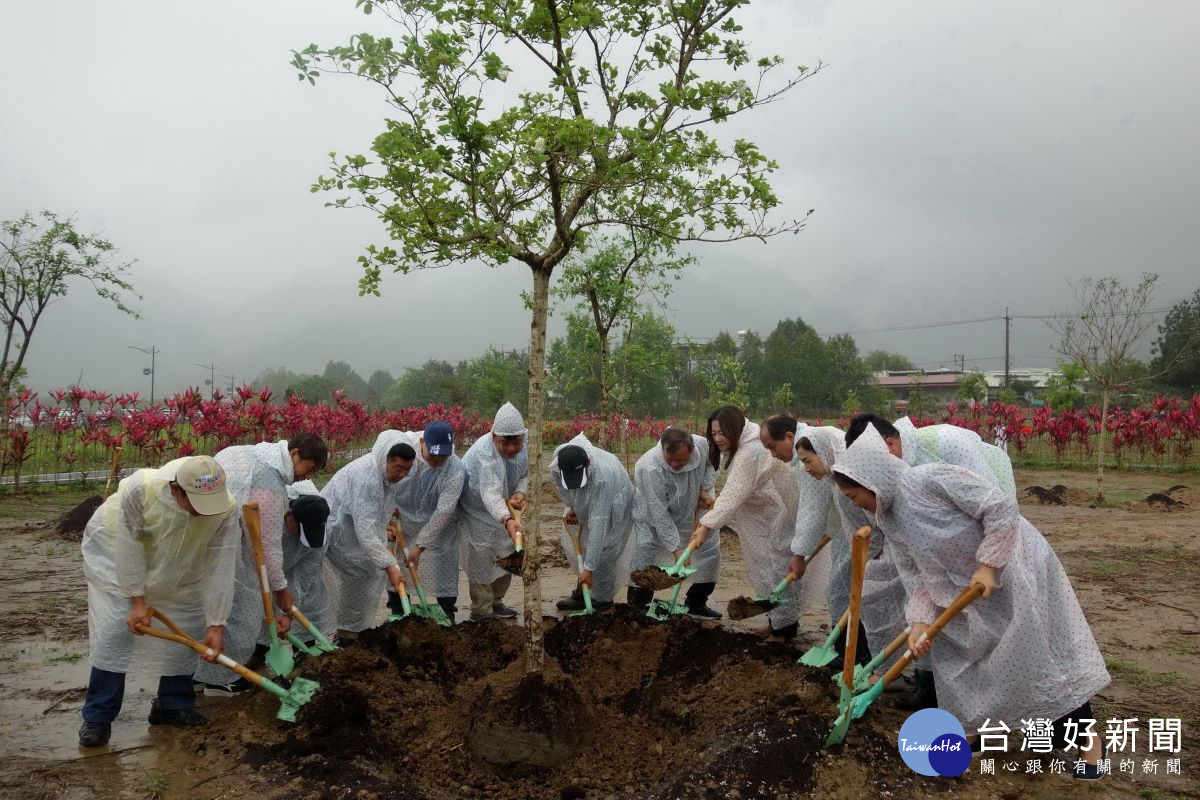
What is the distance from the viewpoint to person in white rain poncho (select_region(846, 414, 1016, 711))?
12.9ft

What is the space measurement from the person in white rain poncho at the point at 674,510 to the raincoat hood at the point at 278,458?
97.6 inches

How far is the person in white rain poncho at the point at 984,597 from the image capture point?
332cm

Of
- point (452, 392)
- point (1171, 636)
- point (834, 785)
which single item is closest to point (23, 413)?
point (834, 785)

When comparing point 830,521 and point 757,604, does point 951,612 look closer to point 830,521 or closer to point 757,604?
point 830,521

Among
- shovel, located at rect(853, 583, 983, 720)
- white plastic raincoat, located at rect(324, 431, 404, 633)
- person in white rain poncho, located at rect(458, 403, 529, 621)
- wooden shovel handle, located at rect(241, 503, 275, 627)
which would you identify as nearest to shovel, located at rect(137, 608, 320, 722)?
wooden shovel handle, located at rect(241, 503, 275, 627)

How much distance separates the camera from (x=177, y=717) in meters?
4.08

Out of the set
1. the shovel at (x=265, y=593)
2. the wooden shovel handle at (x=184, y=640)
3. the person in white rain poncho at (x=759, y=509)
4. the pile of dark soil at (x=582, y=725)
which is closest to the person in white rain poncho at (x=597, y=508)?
the person in white rain poncho at (x=759, y=509)

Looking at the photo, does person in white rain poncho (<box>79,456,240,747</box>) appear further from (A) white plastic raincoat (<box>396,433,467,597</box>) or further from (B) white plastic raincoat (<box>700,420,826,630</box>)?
(B) white plastic raincoat (<box>700,420,826,630</box>)

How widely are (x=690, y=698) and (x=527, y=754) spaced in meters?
1.01

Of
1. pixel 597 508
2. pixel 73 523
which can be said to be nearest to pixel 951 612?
pixel 597 508

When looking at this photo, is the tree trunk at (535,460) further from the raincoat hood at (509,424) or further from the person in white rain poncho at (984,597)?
the raincoat hood at (509,424)

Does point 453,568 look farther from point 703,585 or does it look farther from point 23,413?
point 23,413

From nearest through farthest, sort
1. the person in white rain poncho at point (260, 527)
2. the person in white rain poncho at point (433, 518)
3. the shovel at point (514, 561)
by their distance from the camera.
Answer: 1. the person in white rain poncho at point (260, 527)
2. the shovel at point (514, 561)
3. the person in white rain poncho at point (433, 518)

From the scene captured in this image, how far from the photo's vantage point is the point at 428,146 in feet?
11.0
